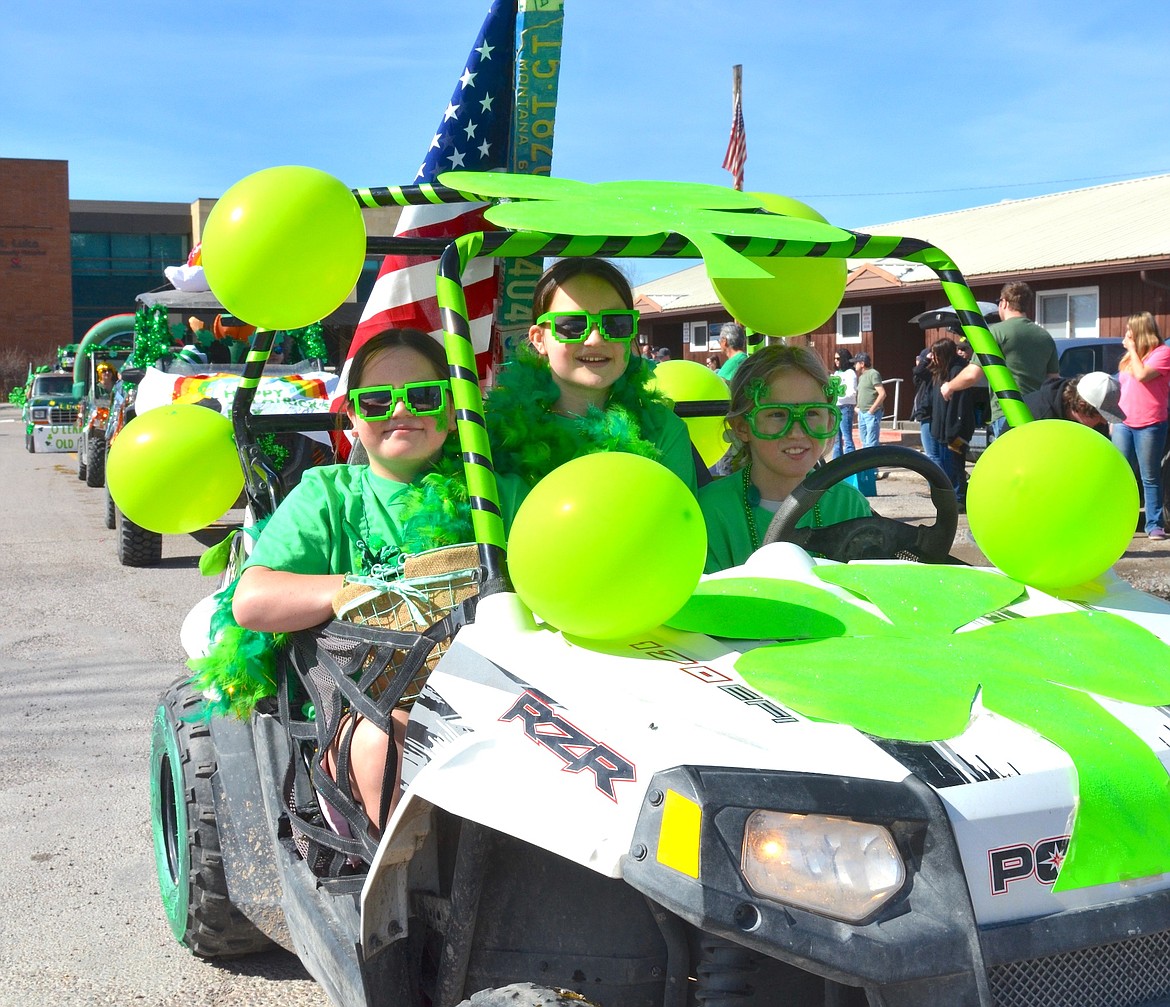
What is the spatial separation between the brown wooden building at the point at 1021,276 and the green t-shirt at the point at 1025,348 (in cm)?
659

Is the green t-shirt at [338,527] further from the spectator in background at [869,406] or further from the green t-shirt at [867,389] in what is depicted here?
the green t-shirt at [867,389]

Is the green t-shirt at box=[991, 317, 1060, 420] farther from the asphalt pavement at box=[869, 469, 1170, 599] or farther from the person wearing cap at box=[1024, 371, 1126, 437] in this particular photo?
the asphalt pavement at box=[869, 469, 1170, 599]

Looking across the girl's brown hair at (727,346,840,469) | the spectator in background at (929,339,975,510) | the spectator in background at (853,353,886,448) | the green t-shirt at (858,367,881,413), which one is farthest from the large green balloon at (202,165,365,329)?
the green t-shirt at (858,367,881,413)

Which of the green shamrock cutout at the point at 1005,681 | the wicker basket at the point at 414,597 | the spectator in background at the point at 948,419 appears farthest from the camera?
the spectator in background at the point at 948,419

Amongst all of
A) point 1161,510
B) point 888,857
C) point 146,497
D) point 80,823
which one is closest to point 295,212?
point 146,497

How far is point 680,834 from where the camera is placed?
1.52 meters

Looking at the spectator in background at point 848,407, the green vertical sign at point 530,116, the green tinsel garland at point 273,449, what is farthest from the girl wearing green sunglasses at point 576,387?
the spectator in background at point 848,407

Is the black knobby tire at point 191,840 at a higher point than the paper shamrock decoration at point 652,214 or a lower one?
lower

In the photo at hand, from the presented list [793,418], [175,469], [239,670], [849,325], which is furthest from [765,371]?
[849,325]

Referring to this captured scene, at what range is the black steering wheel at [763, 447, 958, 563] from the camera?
8.35 feet

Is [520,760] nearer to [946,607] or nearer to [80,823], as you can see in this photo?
[946,607]

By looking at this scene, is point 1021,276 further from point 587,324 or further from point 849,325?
point 587,324

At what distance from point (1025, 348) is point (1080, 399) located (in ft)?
1.89

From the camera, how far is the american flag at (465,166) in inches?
136
